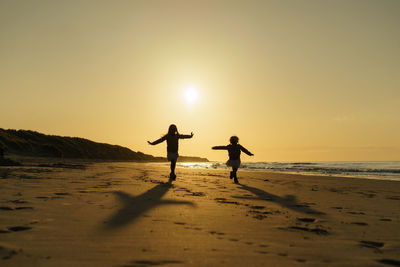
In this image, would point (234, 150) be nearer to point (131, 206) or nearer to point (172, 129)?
point (172, 129)

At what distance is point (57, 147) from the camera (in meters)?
48.2

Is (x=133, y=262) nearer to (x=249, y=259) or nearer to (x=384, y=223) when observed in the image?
(x=249, y=259)

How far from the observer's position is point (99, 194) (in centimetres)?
727

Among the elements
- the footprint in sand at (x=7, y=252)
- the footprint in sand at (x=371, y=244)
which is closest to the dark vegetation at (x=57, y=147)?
the footprint in sand at (x=7, y=252)

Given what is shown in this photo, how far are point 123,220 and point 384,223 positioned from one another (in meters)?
4.20

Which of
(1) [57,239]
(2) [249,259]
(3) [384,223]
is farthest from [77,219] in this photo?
(3) [384,223]

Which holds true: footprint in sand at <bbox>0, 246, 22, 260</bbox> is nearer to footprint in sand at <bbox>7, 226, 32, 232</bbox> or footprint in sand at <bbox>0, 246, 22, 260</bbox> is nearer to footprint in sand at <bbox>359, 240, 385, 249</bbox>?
footprint in sand at <bbox>7, 226, 32, 232</bbox>

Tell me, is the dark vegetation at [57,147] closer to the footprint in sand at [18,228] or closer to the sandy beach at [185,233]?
the sandy beach at [185,233]

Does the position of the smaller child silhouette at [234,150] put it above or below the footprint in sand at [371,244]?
A: above

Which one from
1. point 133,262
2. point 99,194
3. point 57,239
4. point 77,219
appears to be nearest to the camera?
point 133,262

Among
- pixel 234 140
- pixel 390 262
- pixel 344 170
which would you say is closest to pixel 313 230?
pixel 390 262

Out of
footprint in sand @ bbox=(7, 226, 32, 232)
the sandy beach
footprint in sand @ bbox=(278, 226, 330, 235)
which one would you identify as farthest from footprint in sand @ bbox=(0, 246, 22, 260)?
footprint in sand @ bbox=(278, 226, 330, 235)

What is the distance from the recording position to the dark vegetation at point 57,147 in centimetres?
3835

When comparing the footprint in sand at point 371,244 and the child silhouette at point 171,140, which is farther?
the child silhouette at point 171,140
